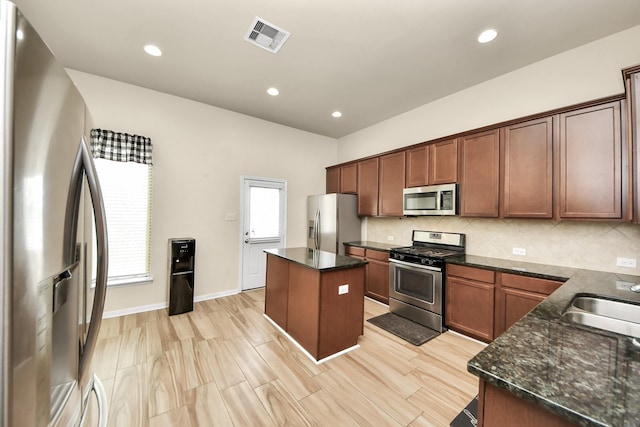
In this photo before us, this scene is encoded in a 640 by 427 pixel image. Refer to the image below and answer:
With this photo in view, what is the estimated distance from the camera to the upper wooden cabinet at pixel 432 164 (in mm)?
3229

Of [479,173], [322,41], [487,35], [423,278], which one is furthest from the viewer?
[423,278]

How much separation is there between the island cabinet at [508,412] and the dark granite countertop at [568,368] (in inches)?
1.9

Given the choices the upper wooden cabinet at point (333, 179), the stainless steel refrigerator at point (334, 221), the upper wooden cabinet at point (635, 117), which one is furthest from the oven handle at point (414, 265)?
the upper wooden cabinet at point (333, 179)

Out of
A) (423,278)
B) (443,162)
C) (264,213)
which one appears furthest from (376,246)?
(264,213)

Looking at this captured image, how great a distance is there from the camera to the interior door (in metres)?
4.36

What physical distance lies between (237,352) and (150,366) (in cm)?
76

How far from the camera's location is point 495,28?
7.47ft

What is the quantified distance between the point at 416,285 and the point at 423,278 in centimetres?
16

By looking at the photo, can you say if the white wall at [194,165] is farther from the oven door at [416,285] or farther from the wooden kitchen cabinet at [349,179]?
the oven door at [416,285]

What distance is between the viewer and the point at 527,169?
260cm

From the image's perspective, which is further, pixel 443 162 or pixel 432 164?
pixel 432 164

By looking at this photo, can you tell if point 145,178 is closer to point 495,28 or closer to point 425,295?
point 425,295

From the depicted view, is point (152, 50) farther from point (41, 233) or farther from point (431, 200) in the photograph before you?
point (431, 200)

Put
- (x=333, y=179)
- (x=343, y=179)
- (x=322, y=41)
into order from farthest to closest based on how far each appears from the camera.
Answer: (x=333, y=179) < (x=343, y=179) < (x=322, y=41)
